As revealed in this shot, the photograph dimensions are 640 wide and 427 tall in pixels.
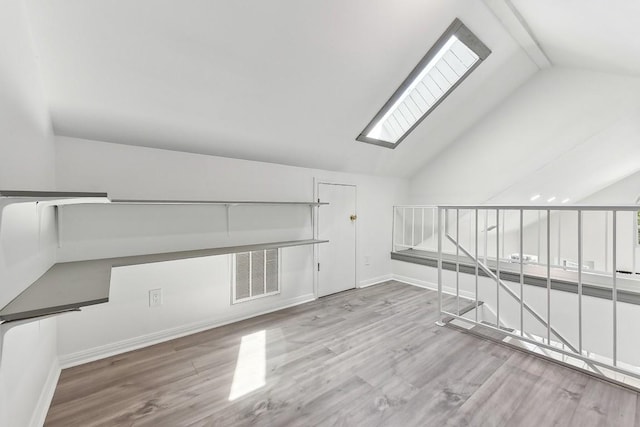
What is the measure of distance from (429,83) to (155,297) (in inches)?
130

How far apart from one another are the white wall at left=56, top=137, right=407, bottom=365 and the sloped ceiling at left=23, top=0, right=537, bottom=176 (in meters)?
0.15

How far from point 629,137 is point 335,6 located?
413 centimetres

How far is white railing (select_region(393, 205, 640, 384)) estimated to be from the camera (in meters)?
1.86

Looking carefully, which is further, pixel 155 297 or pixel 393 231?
pixel 393 231

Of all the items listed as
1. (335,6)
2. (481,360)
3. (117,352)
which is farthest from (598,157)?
(117,352)

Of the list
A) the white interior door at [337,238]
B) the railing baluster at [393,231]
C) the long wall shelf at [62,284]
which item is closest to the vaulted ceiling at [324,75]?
the white interior door at [337,238]

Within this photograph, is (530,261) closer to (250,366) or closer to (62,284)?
(250,366)

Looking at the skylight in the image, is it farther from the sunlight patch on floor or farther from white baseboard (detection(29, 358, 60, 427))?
white baseboard (detection(29, 358, 60, 427))

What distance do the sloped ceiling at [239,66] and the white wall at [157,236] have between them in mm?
152

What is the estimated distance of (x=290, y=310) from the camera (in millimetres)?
2881

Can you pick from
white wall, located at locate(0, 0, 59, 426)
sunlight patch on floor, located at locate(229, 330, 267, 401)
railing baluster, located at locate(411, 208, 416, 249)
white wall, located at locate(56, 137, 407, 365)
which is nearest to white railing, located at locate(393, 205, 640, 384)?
railing baluster, located at locate(411, 208, 416, 249)

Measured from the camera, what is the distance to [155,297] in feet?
7.12

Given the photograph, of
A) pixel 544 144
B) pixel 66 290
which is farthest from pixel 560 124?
pixel 66 290

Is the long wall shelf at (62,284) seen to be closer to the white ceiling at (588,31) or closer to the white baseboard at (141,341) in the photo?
the white baseboard at (141,341)
